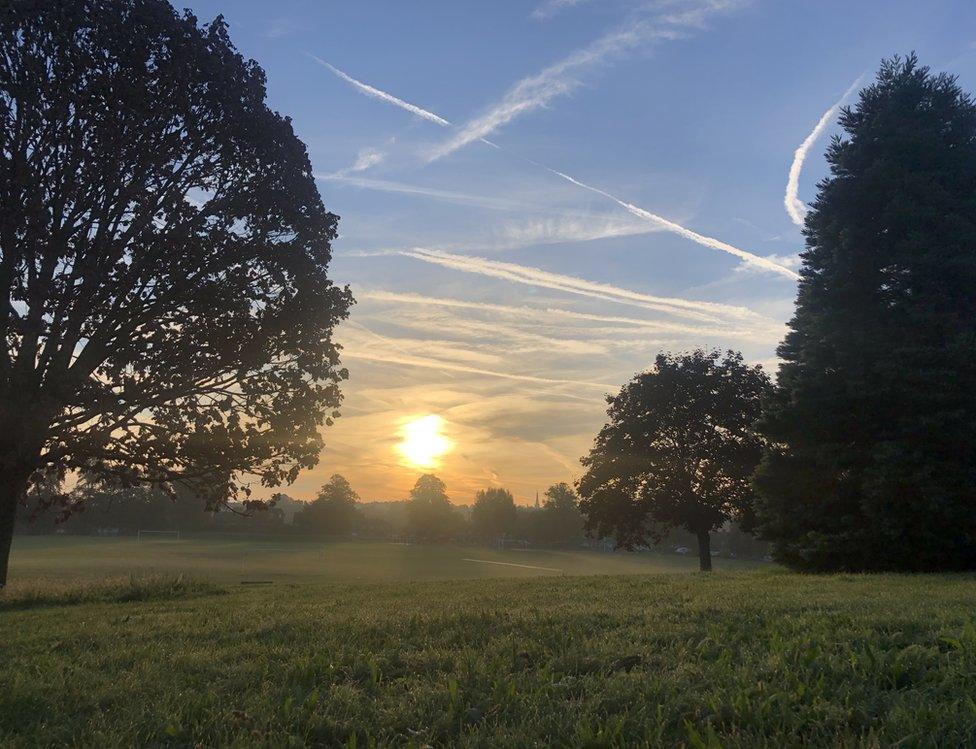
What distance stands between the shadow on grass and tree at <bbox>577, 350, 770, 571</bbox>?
24.3 m

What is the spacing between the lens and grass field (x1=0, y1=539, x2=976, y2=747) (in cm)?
439

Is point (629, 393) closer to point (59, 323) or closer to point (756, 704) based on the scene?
point (59, 323)

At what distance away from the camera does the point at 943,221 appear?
20.8 m

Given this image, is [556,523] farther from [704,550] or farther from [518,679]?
[518,679]

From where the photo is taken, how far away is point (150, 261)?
16.1 metres

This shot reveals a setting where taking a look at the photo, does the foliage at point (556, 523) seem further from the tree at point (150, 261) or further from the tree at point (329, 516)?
the tree at point (150, 261)

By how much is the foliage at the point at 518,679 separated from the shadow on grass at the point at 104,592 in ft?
22.8

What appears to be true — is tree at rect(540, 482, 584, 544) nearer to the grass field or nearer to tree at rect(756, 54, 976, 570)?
tree at rect(756, 54, 976, 570)

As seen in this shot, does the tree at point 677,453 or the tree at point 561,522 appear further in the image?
the tree at point 561,522

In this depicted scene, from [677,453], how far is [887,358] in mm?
18109

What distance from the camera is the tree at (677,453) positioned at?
119 feet

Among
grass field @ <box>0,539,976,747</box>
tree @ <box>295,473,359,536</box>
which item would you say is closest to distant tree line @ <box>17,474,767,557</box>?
tree @ <box>295,473,359,536</box>

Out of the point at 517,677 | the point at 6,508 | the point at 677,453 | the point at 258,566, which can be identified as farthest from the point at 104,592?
the point at 258,566

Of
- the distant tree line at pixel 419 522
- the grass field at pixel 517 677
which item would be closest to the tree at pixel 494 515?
the distant tree line at pixel 419 522
